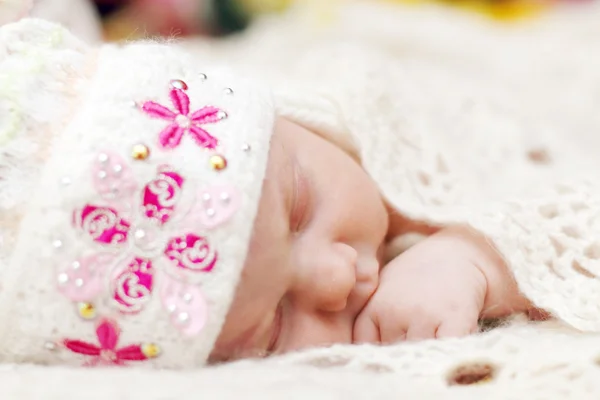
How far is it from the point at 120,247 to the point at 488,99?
0.86 meters

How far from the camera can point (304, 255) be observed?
79 cm

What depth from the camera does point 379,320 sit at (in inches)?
32.4

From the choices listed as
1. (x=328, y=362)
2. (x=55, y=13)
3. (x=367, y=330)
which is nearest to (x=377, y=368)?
(x=328, y=362)

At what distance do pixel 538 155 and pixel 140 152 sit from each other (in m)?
0.74

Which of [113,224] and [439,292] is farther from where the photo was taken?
[439,292]

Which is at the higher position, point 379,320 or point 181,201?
point 181,201

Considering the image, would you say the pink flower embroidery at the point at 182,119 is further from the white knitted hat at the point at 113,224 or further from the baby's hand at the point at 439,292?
the baby's hand at the point at 439,292

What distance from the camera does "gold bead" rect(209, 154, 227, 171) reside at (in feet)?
2.32

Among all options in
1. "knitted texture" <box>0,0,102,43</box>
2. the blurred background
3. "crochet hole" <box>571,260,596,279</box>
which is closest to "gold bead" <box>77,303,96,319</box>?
"knitted texture" <box>0,0,102,43</box>

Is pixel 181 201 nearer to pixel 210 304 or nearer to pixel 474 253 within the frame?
pixel 210 304

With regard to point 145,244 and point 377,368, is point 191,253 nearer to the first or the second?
point 145,244

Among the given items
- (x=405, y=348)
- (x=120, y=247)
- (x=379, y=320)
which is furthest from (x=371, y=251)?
(x=120, y=247)

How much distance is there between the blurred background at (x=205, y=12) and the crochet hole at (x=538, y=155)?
723 mm

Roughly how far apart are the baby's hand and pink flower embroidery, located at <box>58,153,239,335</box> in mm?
227
